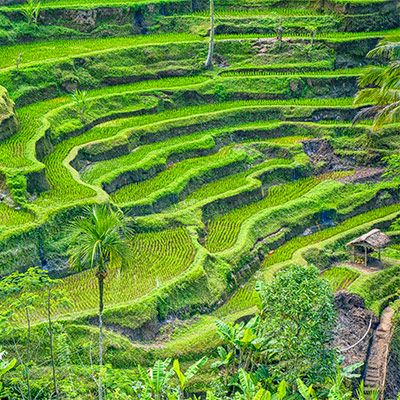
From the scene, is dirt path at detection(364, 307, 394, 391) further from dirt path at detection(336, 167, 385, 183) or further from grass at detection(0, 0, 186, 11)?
grass at detection(0, 0, 186, 11)

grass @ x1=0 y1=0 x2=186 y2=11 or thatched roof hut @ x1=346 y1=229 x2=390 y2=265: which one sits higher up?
grass @ x1=0 y1=0 x2=186 y2=11

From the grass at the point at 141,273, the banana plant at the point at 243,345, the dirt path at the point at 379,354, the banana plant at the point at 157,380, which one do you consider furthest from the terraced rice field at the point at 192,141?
the banana plant at the point at 157,380

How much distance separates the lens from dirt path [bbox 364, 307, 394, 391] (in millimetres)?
20438

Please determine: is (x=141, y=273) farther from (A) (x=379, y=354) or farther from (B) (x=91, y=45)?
(B) (x=91, y=45)

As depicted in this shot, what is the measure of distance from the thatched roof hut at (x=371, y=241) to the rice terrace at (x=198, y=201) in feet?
0.25

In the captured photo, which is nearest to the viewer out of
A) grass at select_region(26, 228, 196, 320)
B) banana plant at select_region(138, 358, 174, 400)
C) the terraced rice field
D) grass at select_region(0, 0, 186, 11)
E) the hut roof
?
banana plant at select_region(138, 358, 174, 400)

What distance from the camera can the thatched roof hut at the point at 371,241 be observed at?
984 inches

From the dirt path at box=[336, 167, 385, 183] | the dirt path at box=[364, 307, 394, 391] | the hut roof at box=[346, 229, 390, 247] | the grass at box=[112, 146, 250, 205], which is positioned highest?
the grass at box=[112, 146, 250, 205]

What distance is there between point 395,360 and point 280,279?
727 centimetres

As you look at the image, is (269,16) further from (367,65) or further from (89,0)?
(89,0)

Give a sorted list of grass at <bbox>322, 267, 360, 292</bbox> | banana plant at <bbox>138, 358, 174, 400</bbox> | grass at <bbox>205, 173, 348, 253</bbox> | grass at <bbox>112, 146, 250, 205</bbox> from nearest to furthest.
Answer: banana plant at <bbox>138, 358, 174, 400</bbox> < grass at <bbox>322, 267, 360, 292</bbox> < grass at <bbox>205, 173, 348, 253</bbox> < grass at <bbox>112, 146, 250, 205</bbox>

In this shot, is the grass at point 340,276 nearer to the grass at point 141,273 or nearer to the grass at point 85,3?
the grass at point 141,273

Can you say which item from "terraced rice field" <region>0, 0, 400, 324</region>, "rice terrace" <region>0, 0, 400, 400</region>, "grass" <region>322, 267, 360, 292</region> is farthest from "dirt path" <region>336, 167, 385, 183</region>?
"grass" <region>322, 267, 360, 292</region>

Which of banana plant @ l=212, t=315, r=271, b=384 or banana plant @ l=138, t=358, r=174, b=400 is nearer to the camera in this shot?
banana plant @ l=138, t=358, r=174, b=400
